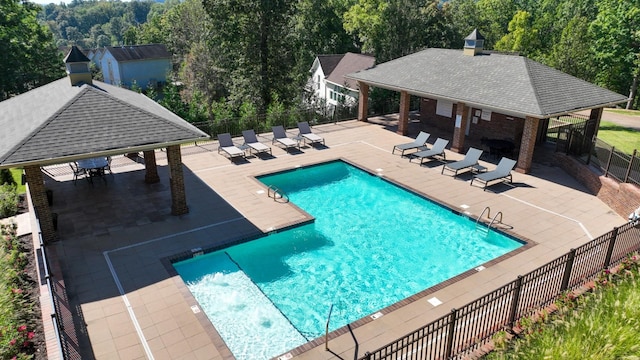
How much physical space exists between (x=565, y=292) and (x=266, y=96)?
88.0 feet

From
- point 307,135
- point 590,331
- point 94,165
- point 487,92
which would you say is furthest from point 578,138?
point 94,165

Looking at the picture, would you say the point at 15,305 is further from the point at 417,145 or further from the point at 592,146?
the point at 592,146

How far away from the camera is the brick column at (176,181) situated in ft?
44.7

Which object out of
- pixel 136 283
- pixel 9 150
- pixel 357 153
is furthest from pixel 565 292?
pixel 9 150

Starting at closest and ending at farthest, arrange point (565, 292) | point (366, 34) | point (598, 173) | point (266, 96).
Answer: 1. point (565, 292)
2. point (598, 173)
3. point (266, 96)
4. point (366, 34)

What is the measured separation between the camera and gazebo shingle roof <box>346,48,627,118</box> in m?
17.8

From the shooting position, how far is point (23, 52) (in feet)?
Result: 128

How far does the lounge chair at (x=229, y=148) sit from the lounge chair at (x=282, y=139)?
8.06ft

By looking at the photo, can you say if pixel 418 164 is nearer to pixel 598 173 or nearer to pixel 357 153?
pixel 357 153

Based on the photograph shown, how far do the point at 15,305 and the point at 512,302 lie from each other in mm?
10948

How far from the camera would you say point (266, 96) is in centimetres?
3266

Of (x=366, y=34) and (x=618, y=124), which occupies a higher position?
(x=366, y=34)

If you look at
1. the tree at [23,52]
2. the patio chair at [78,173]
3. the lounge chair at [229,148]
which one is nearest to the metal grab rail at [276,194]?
the lounge chair at [229,148]

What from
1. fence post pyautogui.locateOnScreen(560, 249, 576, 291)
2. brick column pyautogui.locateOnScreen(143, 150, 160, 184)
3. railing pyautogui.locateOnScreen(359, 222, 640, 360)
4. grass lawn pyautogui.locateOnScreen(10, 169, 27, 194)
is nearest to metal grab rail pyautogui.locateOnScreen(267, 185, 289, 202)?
brick column pyautogui.locateOnScreen(143, 150, 160, 184)
